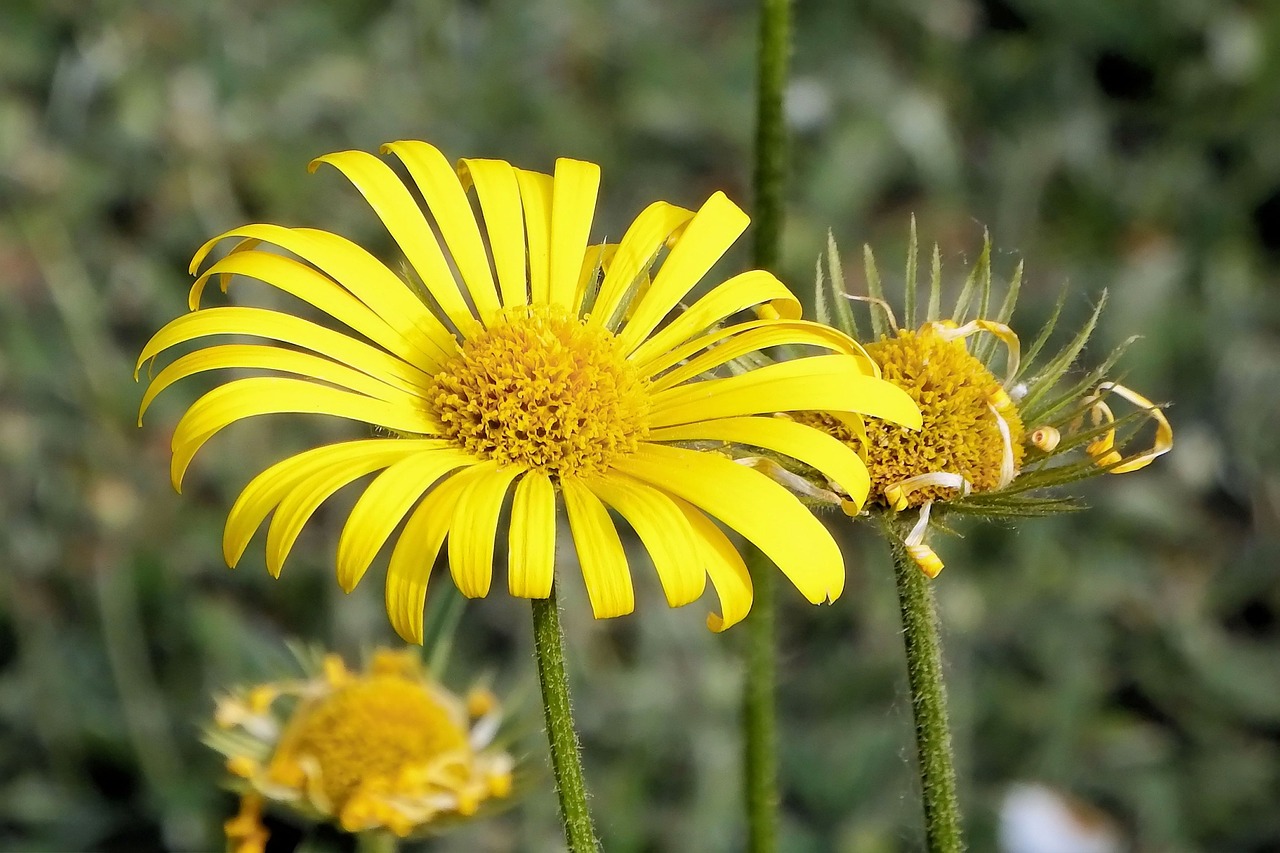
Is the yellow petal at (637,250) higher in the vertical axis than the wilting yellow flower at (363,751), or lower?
higher

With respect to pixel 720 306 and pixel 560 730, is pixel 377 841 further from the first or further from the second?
pixel 720 306

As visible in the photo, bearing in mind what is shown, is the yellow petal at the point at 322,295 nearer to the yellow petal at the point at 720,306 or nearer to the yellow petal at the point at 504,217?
the yellow petal at the point at 504,217

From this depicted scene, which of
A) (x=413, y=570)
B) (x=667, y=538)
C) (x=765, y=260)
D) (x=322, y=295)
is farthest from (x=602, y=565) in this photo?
(x=765, y=260)

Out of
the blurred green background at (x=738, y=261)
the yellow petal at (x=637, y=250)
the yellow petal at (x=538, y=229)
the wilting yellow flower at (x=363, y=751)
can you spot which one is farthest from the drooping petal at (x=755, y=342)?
the blurred green background at (x=738, y=261)

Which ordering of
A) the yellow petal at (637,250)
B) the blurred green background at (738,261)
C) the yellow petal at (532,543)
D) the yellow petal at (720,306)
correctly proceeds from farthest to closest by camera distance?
the blurred green background at (738,261) → the yellow petal at (637,250) → the yellow petal at (720,306) → the yellow petal at (532,543)

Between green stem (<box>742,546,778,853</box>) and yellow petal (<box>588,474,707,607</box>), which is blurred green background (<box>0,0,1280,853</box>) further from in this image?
yellow petal (<box>588,474,707,607</box>)

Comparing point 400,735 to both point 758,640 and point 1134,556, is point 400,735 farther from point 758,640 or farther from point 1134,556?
point 1134,556
